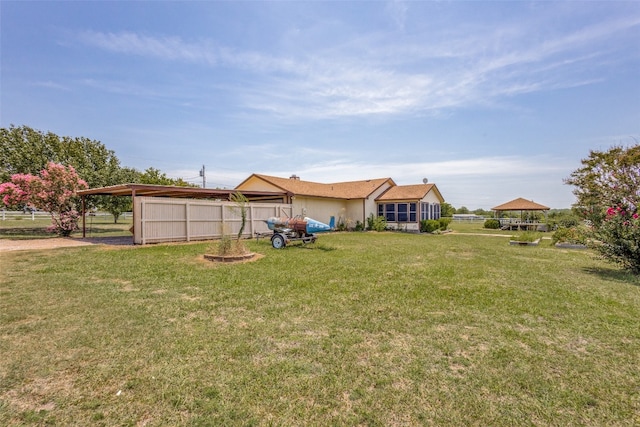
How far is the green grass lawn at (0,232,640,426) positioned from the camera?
7.98 feet

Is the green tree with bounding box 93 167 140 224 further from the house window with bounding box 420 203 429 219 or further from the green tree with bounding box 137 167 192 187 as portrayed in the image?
the house window with bounding box 420 203 429 219

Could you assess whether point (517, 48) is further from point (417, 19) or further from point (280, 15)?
point (280, 15)

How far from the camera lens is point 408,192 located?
24391 millimetres

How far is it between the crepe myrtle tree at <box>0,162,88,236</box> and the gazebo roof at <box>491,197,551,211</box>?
34.0 meters

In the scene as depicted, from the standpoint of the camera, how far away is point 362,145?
22.5 meters

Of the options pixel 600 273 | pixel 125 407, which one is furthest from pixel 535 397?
pixel 600 273

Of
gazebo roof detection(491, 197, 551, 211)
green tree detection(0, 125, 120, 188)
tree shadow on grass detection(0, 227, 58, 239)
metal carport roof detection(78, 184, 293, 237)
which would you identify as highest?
green tree detection(0, 125, 120, 188)

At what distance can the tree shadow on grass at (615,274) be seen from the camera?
282 inches

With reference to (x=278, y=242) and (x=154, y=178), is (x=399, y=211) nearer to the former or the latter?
(x=278, y=242)

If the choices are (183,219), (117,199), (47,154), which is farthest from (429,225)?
(47,154)

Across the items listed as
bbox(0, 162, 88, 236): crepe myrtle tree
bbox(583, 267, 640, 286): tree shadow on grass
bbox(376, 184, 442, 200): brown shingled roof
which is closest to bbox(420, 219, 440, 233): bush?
bbox(376, 184, 442, 200): brown shingled roof

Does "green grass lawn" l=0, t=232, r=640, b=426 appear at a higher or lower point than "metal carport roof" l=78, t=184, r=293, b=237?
lower

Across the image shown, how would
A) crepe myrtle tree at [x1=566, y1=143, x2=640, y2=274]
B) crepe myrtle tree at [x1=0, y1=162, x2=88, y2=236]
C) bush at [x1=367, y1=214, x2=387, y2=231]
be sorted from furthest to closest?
bush at [x1=367, y1=214, x2=387, y2=231], crepe myrtle tree at [x1=0, y1=162, x2=88, y2=236], crepe myrtle tree at [x1=566, y1=143, x2=640, y2=274]

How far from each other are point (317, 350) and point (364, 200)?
2055cm
